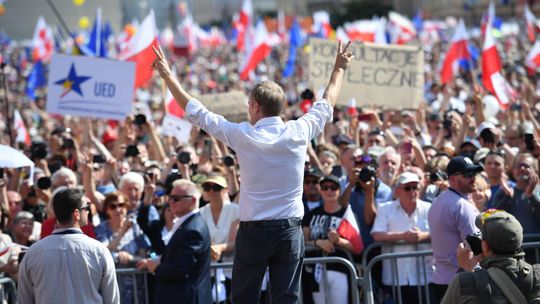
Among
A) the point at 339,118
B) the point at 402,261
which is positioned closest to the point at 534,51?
the point at 339,118

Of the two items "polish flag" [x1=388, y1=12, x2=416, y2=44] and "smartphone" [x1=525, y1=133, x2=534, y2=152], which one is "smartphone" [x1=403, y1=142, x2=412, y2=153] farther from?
"polish flag" [x1=388, y1=12, x2=416, y2=44]

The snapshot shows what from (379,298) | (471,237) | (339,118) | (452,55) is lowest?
(379,298)

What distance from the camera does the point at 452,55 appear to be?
1870cm

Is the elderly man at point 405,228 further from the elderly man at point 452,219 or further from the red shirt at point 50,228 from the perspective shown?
the red shirt at point 50,228

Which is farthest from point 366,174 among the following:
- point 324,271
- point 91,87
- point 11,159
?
point 91,87

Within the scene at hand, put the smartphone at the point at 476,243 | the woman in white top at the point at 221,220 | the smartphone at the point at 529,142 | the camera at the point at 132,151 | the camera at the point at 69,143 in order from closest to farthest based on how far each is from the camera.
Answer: the smartphone at the point at 476,243 < the woman in white top at the point at 221,220 < the smartphone at the point at 529,142 < the camera at the point at 132,151 < the camera at the point at 69,143

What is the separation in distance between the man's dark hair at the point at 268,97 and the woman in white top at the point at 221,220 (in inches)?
114

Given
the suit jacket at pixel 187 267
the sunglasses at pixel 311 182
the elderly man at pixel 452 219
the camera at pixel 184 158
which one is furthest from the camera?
the camera at pixel 184 158

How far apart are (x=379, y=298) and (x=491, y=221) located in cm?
330

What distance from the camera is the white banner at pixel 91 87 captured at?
1238 centimetres

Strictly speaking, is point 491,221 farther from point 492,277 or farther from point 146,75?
point 146,75

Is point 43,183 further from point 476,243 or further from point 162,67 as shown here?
point 476,243

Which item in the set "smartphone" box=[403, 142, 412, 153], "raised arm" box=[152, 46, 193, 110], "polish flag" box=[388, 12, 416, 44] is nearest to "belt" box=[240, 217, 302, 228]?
"raised arm" box=[152, 46, 193, 110]

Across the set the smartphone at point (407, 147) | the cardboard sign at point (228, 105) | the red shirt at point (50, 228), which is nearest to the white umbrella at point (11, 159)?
the red shirt at point (50, 228)
